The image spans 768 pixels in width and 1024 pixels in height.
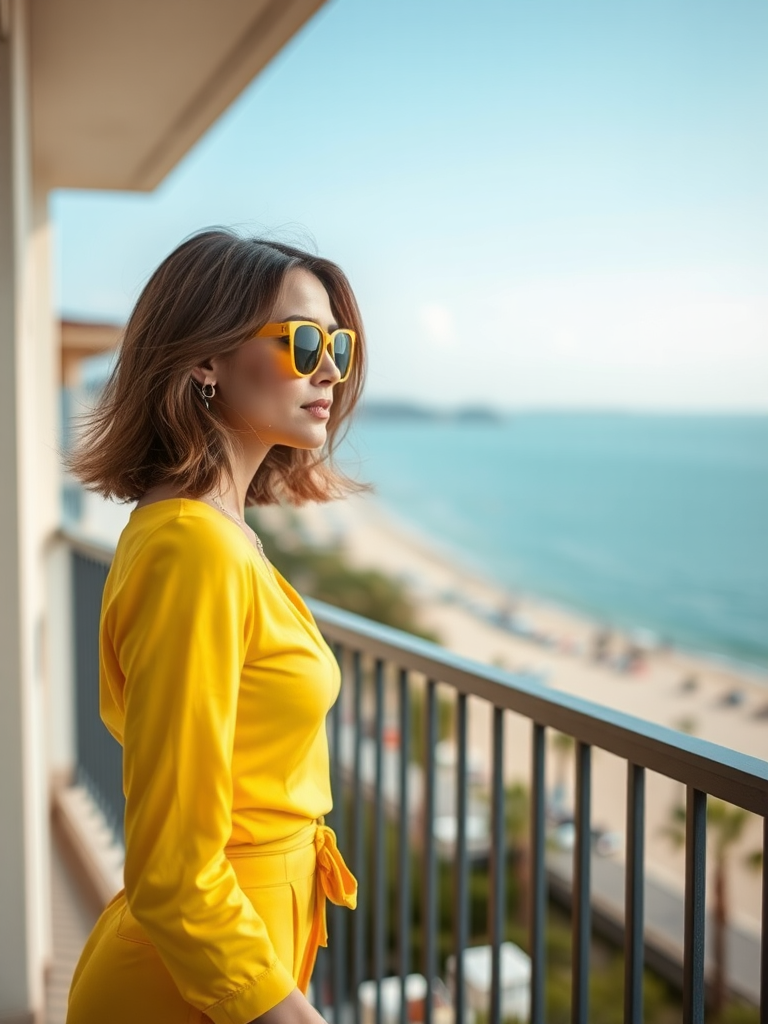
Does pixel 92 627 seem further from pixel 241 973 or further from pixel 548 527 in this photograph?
pixel 548 527

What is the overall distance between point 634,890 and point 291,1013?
0.61m

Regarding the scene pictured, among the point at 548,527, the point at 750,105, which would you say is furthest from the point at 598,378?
the point at 750,105

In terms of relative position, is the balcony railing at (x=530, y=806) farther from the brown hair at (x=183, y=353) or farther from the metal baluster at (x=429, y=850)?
the brown hair at (x=183, y=353)

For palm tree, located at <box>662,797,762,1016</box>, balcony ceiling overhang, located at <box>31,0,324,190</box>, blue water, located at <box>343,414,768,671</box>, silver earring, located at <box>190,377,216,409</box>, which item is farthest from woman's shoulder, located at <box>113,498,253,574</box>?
blue water, located at <box>343,414,768,671</box>

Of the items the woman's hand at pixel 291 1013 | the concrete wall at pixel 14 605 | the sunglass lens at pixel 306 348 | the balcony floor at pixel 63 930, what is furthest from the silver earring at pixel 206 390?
the balcony floor at pixel 63 930

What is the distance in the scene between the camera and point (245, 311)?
128cm

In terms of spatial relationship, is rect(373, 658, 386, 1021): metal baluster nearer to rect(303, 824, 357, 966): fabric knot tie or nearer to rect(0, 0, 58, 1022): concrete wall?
rect(303, 824, 357, 966): fabric knot tie

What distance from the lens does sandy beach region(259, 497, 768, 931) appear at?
35.9 metres

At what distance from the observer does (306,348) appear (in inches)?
51.4

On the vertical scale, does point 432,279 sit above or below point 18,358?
above

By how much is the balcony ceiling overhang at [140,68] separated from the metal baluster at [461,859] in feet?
7.51

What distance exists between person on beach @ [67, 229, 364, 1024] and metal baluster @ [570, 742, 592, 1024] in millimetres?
413

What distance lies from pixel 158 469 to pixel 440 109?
202ft

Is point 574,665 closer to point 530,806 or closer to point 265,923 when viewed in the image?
point 530,806
